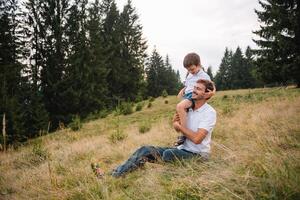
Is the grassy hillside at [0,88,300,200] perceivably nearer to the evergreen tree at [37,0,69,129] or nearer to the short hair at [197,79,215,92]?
the short hair at [197,79,215,92]

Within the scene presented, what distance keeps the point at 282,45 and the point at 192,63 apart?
16.0 metres

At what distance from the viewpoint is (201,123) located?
358 centimetres

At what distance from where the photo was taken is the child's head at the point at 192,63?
4.43m

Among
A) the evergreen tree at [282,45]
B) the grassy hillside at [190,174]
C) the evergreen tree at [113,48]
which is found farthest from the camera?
the evergreen tree at [113,48]

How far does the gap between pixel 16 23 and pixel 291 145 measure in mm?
20537

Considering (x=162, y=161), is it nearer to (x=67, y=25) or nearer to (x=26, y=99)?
(x=26, y=99)

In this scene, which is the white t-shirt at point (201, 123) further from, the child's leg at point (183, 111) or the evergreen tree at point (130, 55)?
the evergreen tree at point (130, 55)

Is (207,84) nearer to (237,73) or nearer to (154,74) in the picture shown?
(154,74)

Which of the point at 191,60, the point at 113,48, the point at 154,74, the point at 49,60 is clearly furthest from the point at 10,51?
the point at 154,74

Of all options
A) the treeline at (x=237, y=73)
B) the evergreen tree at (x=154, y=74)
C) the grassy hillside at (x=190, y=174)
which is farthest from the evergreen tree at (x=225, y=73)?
the grassy hillside at (x=190, y=174)

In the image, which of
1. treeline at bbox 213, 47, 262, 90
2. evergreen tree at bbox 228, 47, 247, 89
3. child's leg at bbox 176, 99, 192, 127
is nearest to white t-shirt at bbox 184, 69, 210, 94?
child's leg at bbox 176, 99, 192, 127

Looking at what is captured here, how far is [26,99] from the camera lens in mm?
17031

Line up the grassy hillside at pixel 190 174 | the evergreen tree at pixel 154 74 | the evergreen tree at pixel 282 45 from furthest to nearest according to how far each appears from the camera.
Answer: the evergreen tree at pixel 154 74, the evergreen tree at pixel 282 45, the grassy hillside at pixel 190 174

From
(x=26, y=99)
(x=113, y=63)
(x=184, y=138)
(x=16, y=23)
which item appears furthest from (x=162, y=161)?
(x=113, y=63)
